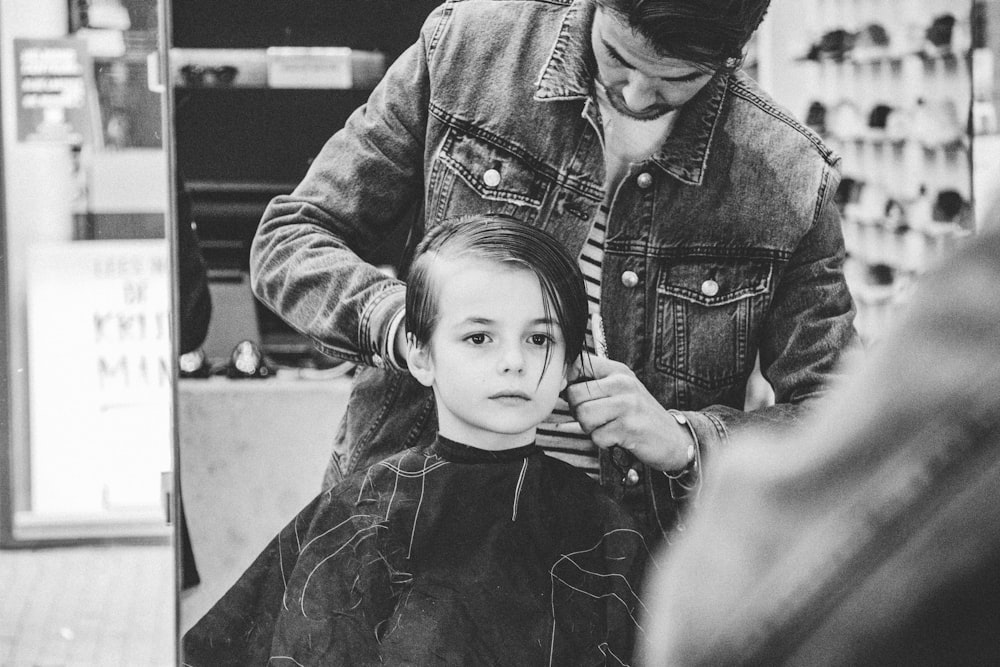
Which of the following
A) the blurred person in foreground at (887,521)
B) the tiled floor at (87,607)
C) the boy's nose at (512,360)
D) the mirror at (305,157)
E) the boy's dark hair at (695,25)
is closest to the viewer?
the blurred person in foreground at (887,521)

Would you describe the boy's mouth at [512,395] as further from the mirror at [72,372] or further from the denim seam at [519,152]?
the mirror at [72,372]

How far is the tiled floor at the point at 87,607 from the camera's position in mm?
3555

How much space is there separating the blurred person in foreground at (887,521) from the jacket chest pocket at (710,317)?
46 cm

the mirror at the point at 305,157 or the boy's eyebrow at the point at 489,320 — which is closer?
the boy's eyebrow at the point at 489,320

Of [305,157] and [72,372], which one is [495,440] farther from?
[72,372]

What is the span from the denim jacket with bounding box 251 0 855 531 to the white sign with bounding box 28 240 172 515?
2.37 m

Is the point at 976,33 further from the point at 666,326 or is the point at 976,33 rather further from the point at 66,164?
the point at 66,164

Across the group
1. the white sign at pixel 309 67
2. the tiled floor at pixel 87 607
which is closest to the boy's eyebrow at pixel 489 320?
the white sign at pixel 309 67

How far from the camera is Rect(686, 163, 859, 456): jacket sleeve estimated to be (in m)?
1.58

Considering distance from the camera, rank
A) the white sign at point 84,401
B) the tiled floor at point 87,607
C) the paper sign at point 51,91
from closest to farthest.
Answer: the tiled floor at point 87,607 → the paper sign at point 51,91 → the white sign at point 84,401

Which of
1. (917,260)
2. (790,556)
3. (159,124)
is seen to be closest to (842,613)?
(790,556)

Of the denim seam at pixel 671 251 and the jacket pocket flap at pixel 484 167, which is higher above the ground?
the jacket pocket flap at pixel 484 167

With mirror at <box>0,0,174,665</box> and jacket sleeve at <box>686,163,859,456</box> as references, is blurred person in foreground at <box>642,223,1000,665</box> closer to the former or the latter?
jacket sleeve at <box>686,163,859,456</box>

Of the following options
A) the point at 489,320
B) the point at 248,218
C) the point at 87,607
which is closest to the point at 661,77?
the point at 489,320
